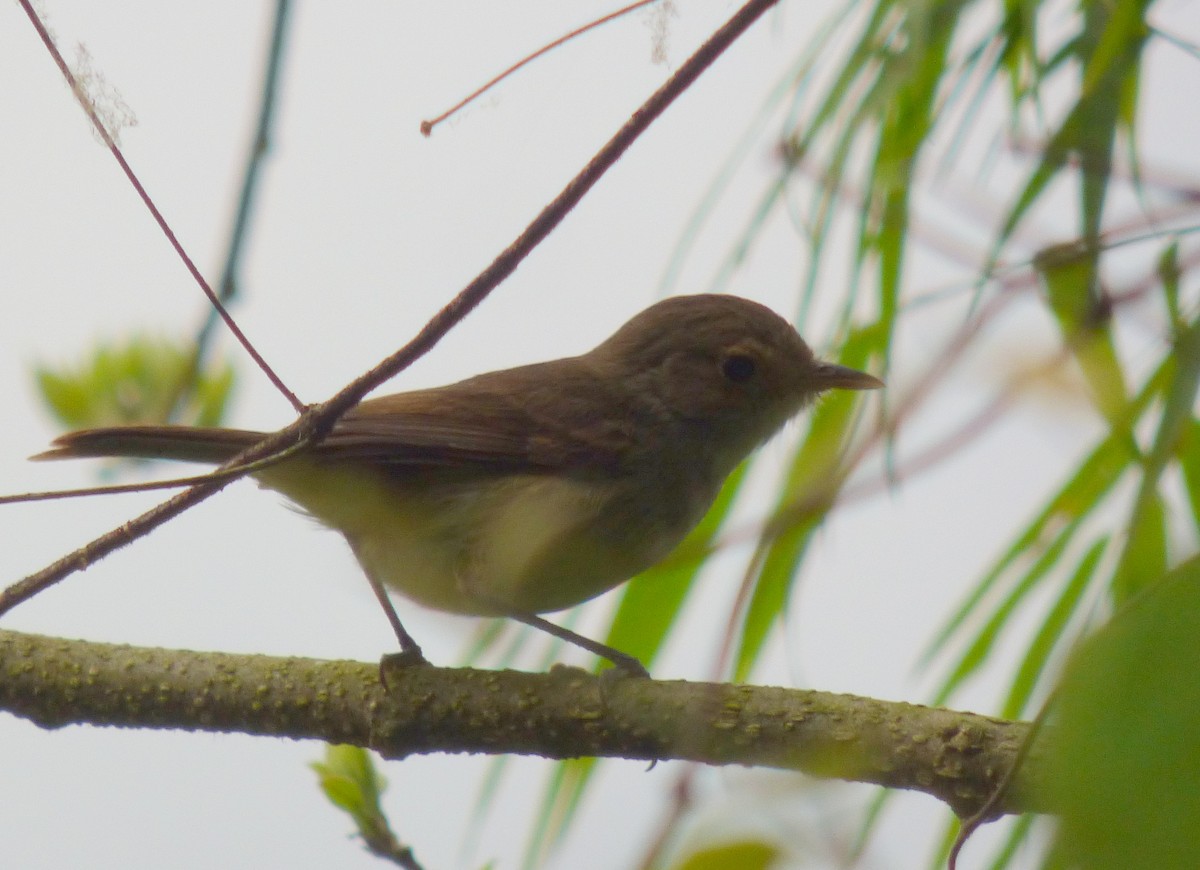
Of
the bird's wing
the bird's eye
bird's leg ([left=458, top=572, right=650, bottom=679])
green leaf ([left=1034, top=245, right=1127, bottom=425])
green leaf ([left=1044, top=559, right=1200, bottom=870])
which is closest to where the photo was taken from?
green leaf ([left=1044, top=559, right=1200, bottom=870])

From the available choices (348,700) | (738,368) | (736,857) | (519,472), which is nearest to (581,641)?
(348,700)

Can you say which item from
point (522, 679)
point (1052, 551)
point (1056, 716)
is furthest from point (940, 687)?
point (1056, 716)

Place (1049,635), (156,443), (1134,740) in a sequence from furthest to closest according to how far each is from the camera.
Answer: (156,443) → (1049,635) → (1134,740)

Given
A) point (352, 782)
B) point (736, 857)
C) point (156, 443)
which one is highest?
point (156, 443)

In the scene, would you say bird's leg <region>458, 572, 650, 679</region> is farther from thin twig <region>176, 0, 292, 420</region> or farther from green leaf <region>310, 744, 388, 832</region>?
thin twig <region>176, 0, 292, 420</region>

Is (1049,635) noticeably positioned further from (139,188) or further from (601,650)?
(139,188)

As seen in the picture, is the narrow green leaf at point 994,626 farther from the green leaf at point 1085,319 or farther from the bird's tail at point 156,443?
the bird's tail at point 156,443

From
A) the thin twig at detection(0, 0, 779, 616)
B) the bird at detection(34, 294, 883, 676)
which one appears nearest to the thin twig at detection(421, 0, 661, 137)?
the thin twig at detection(0, 0, 779, 616)
